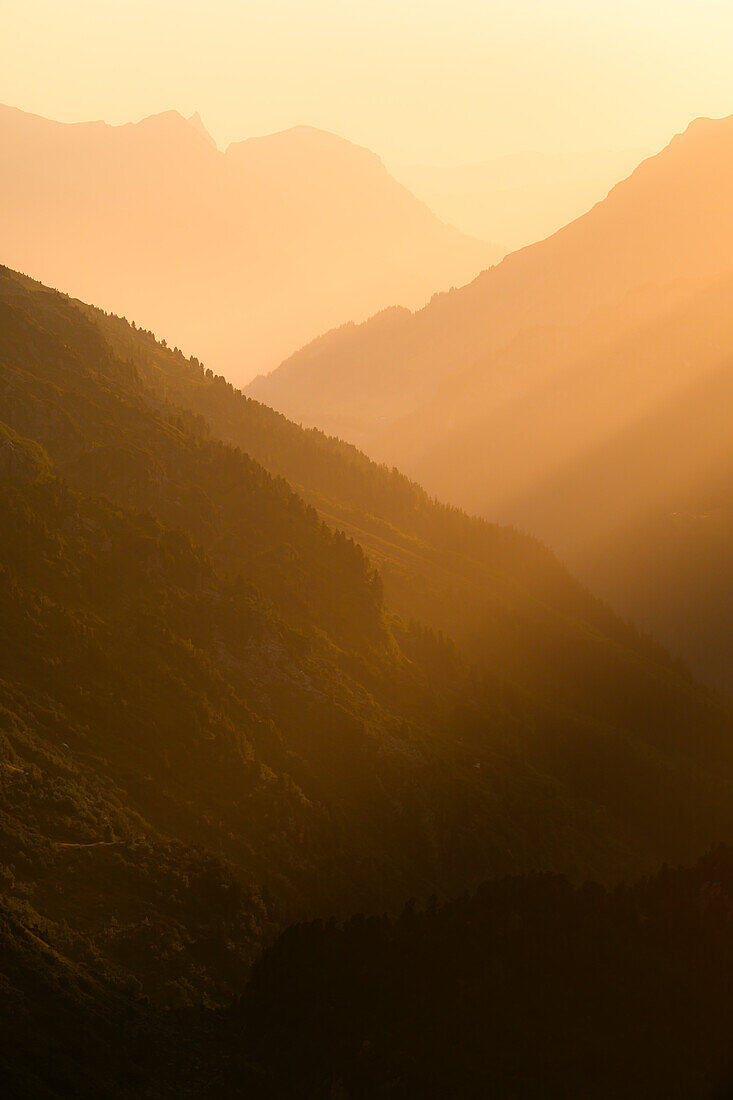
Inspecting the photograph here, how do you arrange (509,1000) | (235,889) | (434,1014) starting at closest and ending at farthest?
(434,1014), (509,1000), (235,889)

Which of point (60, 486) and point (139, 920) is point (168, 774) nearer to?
point (139, 920)

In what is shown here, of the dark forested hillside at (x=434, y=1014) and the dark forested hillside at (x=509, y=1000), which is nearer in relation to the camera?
the dark forested hillside at (x=434, y=1014)

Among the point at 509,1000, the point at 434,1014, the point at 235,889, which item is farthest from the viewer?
the point at 235,889

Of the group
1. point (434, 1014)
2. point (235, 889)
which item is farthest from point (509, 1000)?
point (235, 889)

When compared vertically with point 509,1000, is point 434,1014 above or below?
below

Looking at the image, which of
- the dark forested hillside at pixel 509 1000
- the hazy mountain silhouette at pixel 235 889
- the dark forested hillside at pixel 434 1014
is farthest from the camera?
the dark forested hillside at pixel 509 1000

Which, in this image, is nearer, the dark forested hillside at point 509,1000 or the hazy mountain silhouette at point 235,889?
the hazy mountain silhouette at point 235,889

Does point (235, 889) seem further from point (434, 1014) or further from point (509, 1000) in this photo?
point (509, 1000)

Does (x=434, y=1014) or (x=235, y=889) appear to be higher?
(x=434, y=1014)

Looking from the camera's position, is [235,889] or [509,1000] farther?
[235,889]

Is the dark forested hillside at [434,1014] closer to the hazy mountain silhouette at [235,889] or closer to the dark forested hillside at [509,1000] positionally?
the dark forested hillside at [509,1000]

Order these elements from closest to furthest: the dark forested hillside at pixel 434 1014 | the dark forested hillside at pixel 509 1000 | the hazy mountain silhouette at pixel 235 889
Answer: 1. the dark forested hillside at pixel 434 1014
2. the hazy mountain silhouette at pixel 235 889
3. the dark forested hillside at pixel 509 1000

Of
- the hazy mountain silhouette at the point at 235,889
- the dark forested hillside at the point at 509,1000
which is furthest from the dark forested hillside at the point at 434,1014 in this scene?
the hazy mountain silhouette at the point at 235,889

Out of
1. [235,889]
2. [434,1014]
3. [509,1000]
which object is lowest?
[235,889]
